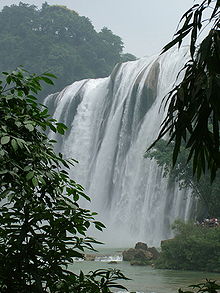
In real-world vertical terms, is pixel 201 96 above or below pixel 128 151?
below

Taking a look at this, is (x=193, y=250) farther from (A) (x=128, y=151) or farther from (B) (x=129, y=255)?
(A) (x=128, y=151)

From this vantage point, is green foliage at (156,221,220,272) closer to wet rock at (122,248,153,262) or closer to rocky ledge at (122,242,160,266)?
rocky ledge at (122,242,160,266)

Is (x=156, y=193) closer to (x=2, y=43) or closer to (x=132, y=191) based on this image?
(x=132, y=191)

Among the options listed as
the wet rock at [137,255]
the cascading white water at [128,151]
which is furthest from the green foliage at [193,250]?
the cascading white water at [128,151]

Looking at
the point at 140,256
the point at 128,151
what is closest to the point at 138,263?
the point at 140,256

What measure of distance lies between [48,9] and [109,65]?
1340 centimetres

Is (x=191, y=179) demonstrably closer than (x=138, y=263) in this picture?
No

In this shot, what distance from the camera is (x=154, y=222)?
2173 centimetres

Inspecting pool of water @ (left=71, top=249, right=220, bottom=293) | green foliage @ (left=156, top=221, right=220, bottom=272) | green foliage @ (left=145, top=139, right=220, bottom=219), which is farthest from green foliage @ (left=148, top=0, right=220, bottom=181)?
green foliage @ (left=145, top=139, right=220, bottom=219)

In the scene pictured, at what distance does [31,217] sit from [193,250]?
12.2 metres

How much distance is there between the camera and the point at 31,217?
8.32 ft

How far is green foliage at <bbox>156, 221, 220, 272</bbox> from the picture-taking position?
1398 cm

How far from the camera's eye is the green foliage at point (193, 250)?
551 inches

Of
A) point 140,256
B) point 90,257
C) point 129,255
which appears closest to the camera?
point 140,256
